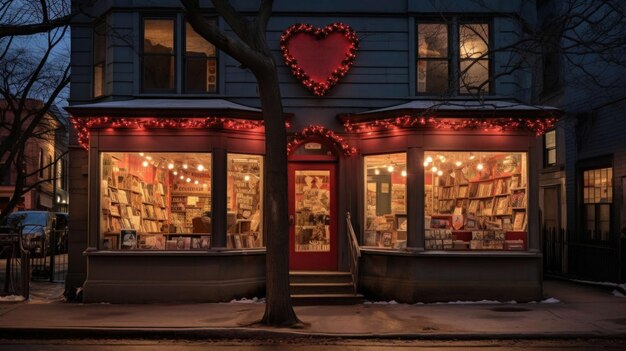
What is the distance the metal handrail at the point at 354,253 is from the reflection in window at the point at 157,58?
5033 millimetres

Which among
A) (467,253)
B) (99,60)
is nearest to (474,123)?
(467,253)

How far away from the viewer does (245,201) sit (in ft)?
50.1

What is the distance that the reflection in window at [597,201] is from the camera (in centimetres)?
1847

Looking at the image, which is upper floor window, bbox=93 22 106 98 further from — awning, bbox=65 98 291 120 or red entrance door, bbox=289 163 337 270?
red entrance door, bbox=289 163 337 270

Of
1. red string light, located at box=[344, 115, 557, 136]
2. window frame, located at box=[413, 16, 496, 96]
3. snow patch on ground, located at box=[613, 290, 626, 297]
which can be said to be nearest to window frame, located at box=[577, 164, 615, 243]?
snow patch on ground, located at box=[613, 290, 626, 297]

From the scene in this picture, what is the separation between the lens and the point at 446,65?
15953 mm

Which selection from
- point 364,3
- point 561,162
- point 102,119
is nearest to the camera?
point 102,119

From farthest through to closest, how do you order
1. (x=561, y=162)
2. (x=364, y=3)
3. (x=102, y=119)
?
(x=561, y=162) → (x=364, y=3) → (x=102, y=119)

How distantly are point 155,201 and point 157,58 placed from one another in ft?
10.6

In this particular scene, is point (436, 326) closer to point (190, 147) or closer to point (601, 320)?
point (601, 320)

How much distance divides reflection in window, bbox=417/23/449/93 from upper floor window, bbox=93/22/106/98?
7179 millimetres

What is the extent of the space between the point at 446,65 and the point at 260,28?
18.5 feet

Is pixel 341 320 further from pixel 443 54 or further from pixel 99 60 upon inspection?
pixel 99 60

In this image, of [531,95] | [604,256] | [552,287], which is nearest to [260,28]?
[531,95]
